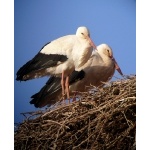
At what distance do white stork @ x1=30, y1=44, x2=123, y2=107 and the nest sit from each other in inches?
3.4

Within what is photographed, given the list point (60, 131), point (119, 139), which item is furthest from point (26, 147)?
point (119, 139)

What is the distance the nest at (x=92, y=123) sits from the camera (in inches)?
65.9

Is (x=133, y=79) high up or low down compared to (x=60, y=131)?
up

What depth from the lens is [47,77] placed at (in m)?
1.86

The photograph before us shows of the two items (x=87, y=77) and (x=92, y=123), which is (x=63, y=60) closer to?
(x=87, y=77)

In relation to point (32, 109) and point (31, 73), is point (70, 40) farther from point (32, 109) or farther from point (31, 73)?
point (32, 109)

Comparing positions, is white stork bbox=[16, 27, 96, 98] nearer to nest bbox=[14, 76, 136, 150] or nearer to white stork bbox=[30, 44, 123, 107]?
white stork bbox=[30, 44, 123, 107]

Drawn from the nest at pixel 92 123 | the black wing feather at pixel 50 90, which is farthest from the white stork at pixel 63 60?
the nest at pixel 92 123

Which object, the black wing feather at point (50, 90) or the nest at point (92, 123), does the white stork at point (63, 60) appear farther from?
the nest at point (92, 123)

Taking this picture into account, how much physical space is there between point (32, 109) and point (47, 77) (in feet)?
0.53

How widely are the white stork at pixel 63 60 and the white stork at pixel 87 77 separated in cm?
3

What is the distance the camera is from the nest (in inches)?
65.9

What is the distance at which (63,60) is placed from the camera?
1860mm

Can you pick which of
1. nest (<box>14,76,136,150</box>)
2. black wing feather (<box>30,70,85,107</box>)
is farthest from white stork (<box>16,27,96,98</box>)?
nest (<box>14,76,136,150</box>)
